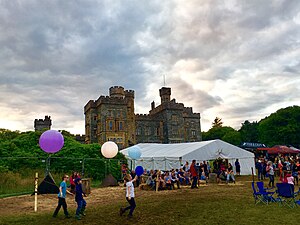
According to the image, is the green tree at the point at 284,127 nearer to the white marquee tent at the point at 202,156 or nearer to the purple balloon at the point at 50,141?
the white marquee tent at the point at 202,156

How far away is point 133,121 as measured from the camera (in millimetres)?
51812

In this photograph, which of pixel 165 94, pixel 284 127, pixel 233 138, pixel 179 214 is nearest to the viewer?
pixel 179 214

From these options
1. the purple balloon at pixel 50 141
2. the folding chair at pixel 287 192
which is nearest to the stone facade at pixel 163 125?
the purple balloon at pixel 50 141

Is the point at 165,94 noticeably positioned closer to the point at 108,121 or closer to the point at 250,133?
the point at 108,121

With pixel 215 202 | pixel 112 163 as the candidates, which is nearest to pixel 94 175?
pixel 112 163

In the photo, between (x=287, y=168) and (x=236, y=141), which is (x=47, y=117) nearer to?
(x=236, y=141)

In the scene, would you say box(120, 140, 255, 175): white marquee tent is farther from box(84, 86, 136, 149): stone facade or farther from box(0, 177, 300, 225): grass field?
box(84, 86, 136, 149): stone facade

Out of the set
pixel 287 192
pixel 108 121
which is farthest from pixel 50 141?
pixel 108 121

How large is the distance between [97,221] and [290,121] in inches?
2085

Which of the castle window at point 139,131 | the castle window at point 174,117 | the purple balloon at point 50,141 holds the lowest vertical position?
the purple balloon at point 50,141

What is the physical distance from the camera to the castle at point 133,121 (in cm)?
4488

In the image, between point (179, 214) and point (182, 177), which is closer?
point (179, 214)

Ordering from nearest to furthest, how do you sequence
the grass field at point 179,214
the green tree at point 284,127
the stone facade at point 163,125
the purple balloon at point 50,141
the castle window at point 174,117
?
the grass field at point 179,214 < the purple balloon at point 50,141 < the green tree at point 284,127 < the stone facade at point 163,125 < the castle window at point 174,117

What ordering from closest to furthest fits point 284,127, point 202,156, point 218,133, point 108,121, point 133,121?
point 202,156 → point 108,121 → point 133,121 → point 284,127 → point 218,133
